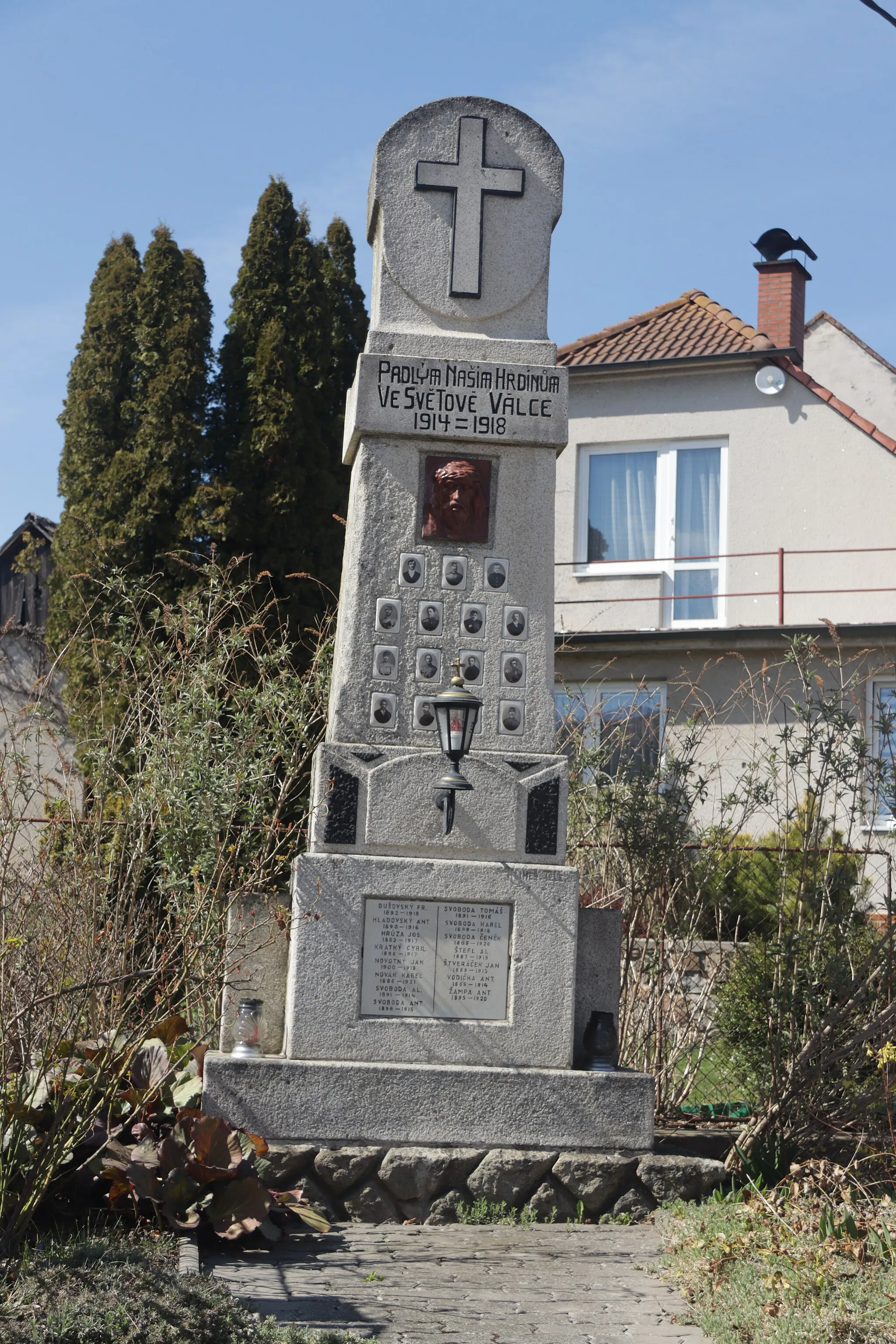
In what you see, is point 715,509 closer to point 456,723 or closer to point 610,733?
point 610,733

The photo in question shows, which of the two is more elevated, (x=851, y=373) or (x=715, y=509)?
(x=851, y=373)

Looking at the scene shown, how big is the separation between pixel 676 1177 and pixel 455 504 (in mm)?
3322

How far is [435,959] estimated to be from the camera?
6543 mm

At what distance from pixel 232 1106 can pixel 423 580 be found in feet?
8.55

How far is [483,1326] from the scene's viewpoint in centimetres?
473

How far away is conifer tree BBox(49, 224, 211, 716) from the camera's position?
41.6 ft

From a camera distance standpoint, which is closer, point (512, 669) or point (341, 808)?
point (341, 808)

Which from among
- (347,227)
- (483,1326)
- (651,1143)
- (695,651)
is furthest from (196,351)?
(483,1326)

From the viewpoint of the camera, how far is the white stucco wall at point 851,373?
19.0m

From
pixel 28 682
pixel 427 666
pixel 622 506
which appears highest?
pixel 622 506

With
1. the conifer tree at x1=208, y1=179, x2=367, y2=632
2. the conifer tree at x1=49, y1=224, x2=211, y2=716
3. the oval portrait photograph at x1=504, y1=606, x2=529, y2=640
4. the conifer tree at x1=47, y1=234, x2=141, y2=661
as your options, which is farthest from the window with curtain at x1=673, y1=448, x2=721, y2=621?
the oval portrait photograph at x1=504, y1=606, x2=529, y2=640

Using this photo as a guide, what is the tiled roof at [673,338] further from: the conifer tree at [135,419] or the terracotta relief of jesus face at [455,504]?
the terracotta relief of jesus face at [455,504]

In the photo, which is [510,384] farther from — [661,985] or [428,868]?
[661,985]

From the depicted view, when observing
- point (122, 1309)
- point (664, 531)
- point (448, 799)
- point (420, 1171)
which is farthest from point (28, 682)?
point (122, 1309)
